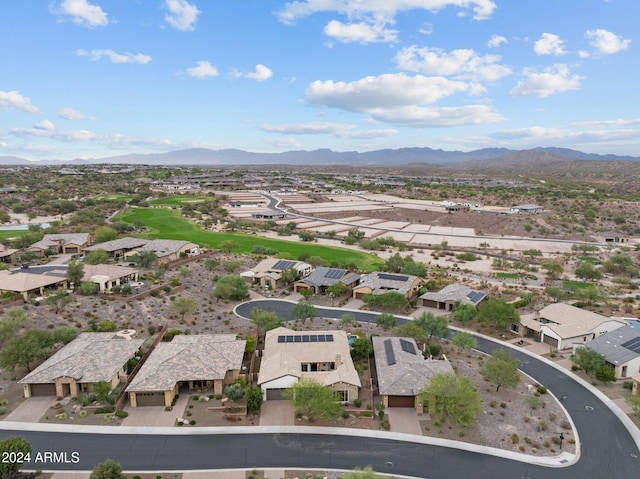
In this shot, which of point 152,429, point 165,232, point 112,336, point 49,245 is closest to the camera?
point 152,429

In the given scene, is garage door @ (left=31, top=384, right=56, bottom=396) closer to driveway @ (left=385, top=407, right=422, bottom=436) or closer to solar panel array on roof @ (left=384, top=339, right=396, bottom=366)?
driveway @ (left=385, top=407, right=422, bottom=436)

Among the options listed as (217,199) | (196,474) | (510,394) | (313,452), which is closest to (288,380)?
(313,452)

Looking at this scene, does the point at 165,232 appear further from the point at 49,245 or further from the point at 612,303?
the point at 612,303

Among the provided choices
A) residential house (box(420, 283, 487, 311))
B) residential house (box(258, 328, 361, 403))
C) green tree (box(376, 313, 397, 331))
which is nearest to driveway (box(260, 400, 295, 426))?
residential house (box(258, 328, 361, 403))

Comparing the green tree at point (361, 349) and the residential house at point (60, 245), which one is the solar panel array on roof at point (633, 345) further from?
the residential house at point (60, 245)

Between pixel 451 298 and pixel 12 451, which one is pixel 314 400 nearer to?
pixel 12 451

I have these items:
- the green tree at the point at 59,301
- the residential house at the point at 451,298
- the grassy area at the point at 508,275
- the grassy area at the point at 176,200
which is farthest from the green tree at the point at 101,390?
the grassy area at the point at 176,200

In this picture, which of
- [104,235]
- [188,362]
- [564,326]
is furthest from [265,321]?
[104,235]

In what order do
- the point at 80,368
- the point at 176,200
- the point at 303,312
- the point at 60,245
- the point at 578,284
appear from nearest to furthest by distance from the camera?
the point at 80,368, the point at 303,312, the point at 578,284, the point at 60,245, the point at 176,200
